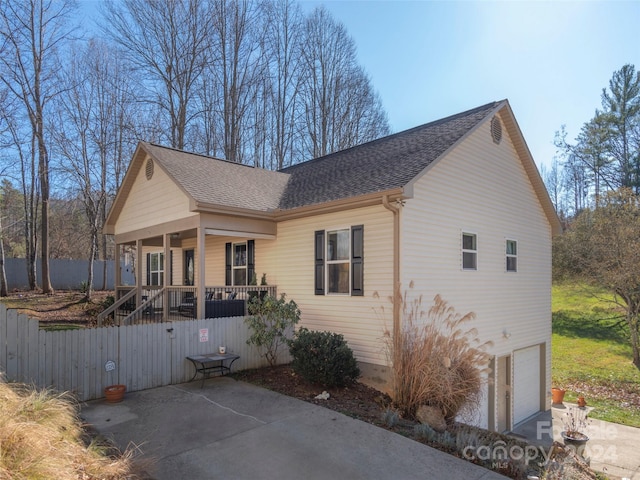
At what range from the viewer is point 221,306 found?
32.5ft

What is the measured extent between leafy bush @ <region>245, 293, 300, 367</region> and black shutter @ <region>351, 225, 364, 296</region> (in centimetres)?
154

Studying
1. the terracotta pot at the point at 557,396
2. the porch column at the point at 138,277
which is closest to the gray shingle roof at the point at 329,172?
the porch column at the point at 138,277

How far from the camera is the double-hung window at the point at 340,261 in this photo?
29.2 ft

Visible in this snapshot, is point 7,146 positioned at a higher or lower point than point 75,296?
higher

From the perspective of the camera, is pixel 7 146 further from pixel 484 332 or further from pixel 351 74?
pixel 484 332

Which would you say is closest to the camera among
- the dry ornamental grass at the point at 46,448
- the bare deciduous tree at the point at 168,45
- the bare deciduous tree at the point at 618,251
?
the dry ornamental grass at the point at 46,448

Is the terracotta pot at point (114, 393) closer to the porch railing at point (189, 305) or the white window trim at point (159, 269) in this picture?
the porch railing at point (189, 305)

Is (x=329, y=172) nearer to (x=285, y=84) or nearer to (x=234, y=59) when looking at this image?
(x=234, y=59)

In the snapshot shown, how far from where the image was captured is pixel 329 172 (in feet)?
39.4

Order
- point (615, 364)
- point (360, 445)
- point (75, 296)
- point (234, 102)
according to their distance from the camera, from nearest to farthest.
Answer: point (360, 445)
point (615, 364)
point (75, 296)
point (234, 102)

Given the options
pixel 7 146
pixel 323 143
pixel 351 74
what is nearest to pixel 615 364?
pixel 323 143

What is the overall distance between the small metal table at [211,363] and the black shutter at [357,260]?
2.94 meters

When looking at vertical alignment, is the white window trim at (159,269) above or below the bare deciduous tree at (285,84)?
below

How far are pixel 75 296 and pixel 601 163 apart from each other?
110 ft
